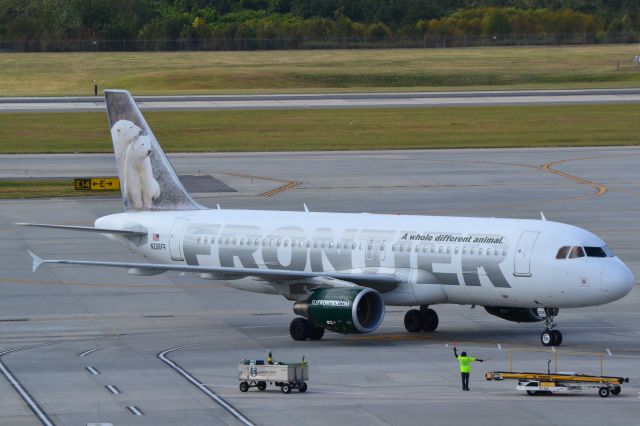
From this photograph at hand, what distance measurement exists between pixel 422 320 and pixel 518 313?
310 cm

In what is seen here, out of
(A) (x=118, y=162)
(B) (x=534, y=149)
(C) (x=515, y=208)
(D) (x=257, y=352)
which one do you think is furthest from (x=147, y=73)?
(D) (x=257, y=352)

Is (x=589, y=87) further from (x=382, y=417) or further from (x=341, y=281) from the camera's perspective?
(x=382, y=417)

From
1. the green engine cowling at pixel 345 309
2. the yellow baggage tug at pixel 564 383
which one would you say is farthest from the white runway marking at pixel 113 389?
the yellow baggage tug at pixel 564 383

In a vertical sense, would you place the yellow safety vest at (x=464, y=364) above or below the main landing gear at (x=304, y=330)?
above

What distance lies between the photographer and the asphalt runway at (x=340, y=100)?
14050cm

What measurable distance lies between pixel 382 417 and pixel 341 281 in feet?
38.0

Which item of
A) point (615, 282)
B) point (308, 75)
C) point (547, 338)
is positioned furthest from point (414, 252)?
point (308, 75)

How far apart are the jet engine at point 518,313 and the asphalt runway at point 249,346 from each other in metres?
0.59

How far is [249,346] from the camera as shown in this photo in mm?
41656

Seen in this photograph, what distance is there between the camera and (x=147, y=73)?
182 metres

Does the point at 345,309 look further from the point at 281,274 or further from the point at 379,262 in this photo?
the point at 379,262

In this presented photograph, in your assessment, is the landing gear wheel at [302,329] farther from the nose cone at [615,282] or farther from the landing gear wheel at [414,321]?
the nose cone at [615,282]

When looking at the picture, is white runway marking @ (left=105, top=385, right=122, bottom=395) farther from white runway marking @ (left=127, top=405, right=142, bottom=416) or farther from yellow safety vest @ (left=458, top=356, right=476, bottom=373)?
yellow safety vest @ (left=458, top=356, right=476, bottom=373)

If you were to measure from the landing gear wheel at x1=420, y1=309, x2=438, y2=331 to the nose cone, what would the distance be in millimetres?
6373
